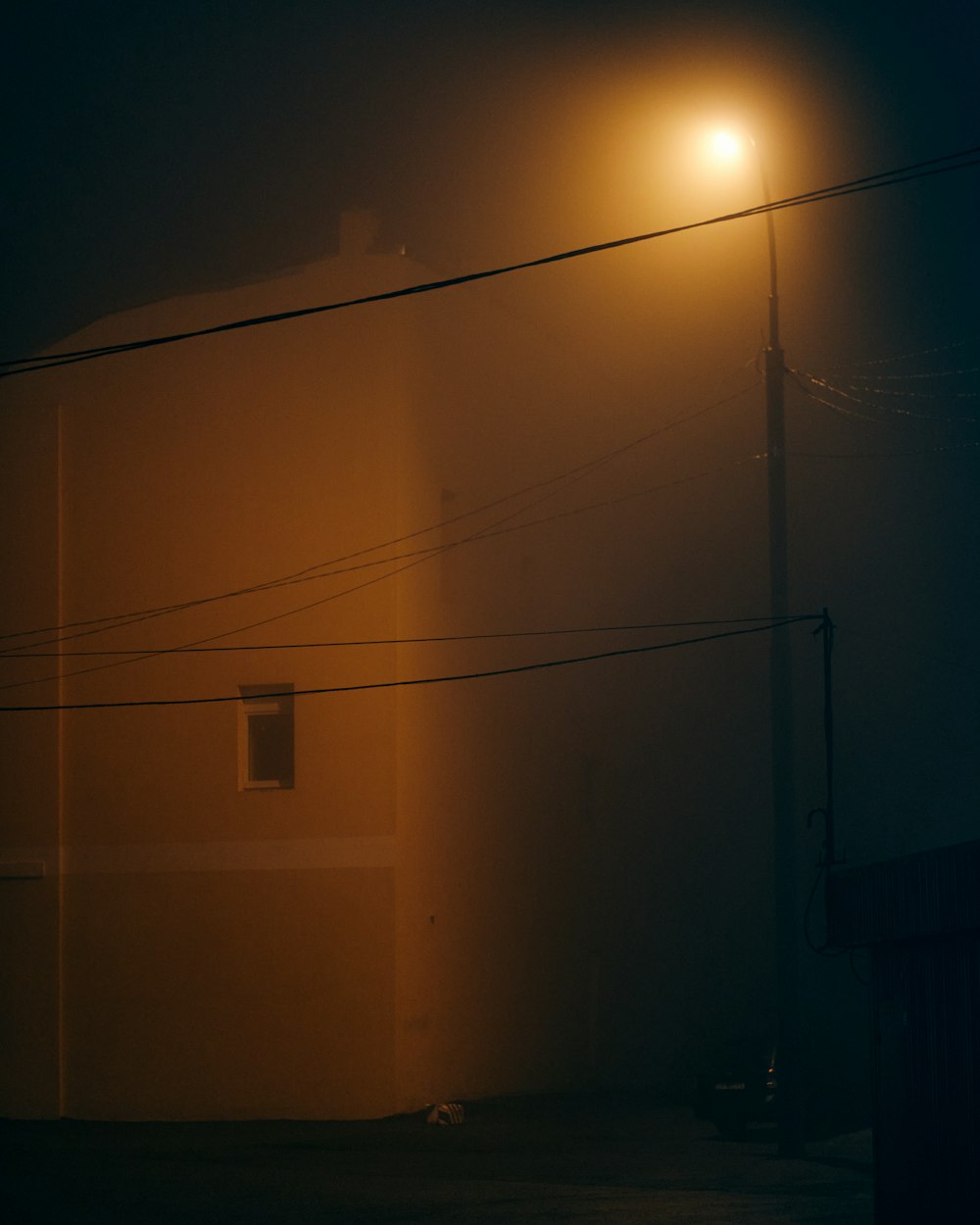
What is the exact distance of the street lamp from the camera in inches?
725

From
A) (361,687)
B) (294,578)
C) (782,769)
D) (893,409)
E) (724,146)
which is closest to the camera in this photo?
(724,146)

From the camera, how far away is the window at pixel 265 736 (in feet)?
76.7

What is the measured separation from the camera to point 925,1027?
12.2m

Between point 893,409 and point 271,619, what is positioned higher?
point 893,409

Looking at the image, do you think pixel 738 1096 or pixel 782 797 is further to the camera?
pixel 738 1096

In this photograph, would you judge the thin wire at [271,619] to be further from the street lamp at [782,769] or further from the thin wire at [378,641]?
the street lamp at [782,769]

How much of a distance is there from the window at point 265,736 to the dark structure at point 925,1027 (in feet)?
38.1

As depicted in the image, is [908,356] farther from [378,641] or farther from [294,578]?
[294,578]

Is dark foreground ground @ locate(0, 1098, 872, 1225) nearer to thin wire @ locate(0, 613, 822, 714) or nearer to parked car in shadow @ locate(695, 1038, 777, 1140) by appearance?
parked car in shadow @ locate(695, 1038, 777, 1140)

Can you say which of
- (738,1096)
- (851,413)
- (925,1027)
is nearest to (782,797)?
(738,1096)

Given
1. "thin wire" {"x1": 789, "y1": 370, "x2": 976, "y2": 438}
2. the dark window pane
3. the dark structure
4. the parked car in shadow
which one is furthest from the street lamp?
"thin wire" {"x1": 789, "y1": 370, "x2": 976, "y2": 438}

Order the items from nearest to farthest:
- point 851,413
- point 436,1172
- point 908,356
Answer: point 436,1172 < point 851,413 < point 908,356

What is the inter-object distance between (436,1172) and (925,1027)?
696 centimetres

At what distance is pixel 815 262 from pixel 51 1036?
19.8 meters
